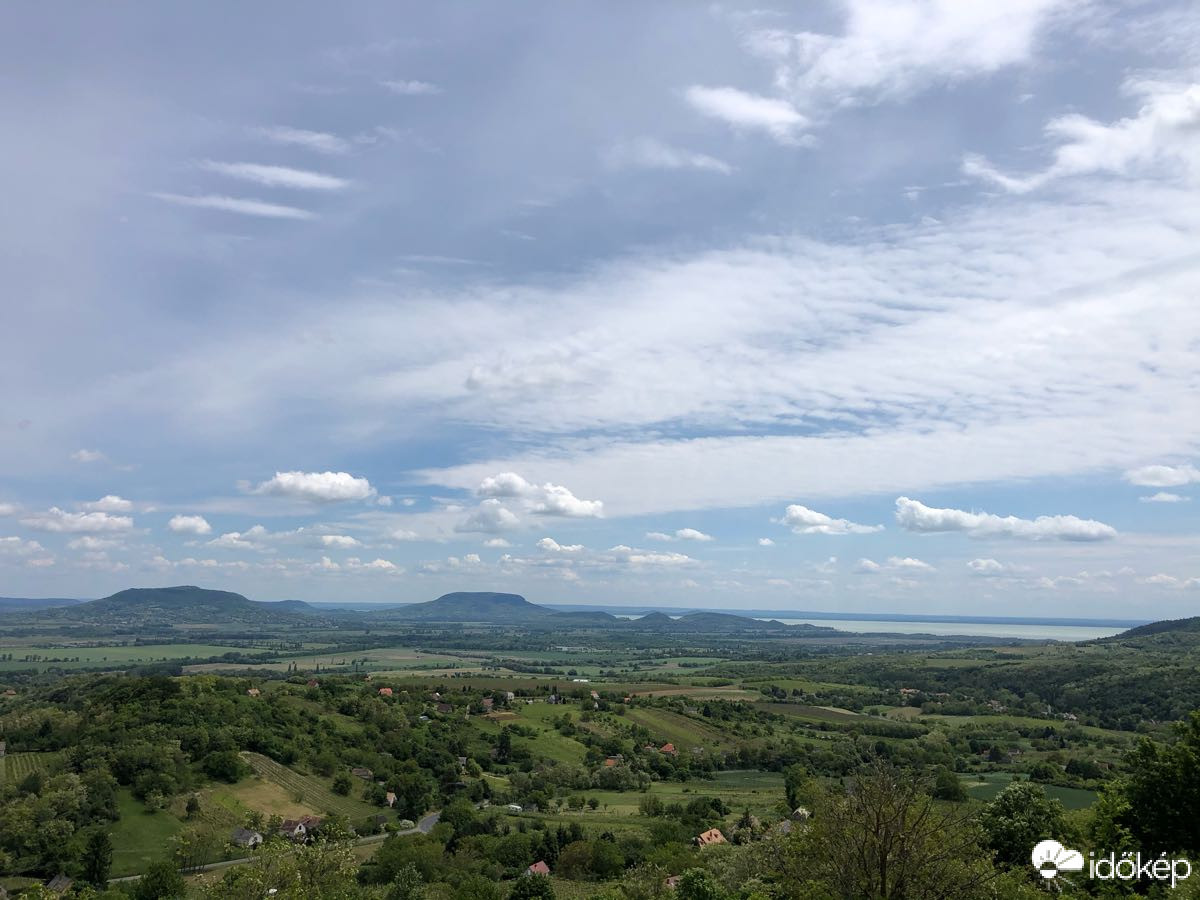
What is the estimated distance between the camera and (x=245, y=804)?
8225 cm

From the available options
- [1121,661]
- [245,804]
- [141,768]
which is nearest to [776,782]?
[245,804]

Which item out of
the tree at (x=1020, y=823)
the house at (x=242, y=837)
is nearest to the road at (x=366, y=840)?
the house at (x=242, y=837)

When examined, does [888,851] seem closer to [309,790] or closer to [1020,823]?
[1020,823]

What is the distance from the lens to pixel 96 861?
217 ft

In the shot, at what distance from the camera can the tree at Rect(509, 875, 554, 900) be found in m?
52.8

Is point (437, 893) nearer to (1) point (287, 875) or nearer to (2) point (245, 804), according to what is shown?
(1) point (287, 875)

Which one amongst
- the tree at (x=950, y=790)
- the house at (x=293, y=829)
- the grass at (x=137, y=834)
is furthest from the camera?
the tree at (x=950, y=790)

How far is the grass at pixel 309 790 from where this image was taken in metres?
87.1

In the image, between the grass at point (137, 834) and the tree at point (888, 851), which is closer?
the tree at point (888, 851)

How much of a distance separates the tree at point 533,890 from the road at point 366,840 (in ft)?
56.0

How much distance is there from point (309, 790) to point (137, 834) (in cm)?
2080

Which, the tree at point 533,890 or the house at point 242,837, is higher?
the tree at point 533,890

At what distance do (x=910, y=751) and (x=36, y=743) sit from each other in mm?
119769

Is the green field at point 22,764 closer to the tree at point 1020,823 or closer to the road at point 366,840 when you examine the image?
the road at point 366,840
